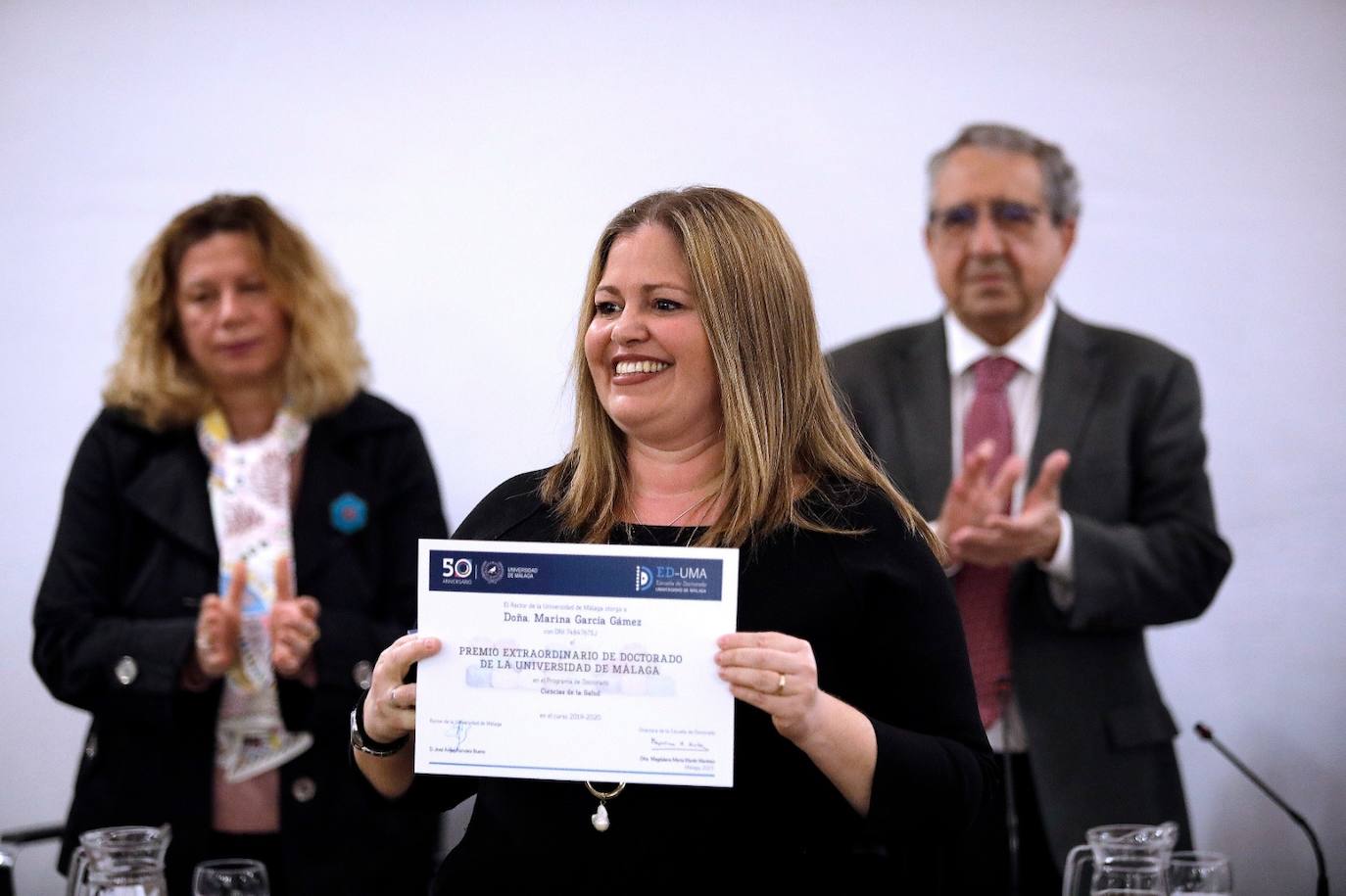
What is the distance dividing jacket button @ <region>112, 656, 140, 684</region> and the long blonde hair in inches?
52.4

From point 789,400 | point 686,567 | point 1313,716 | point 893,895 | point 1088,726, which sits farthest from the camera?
point 1313,716

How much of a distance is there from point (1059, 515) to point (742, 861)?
4.87ft

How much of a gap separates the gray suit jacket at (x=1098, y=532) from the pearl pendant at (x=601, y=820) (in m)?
1.43

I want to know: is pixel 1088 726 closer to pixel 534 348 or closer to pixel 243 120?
pixel 534 348

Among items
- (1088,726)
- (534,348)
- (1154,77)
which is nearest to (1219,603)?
(1088,726)

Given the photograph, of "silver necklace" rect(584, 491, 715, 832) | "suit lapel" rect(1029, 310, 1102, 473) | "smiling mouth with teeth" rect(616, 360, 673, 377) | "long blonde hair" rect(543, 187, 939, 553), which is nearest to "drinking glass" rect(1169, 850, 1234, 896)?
"long blonde hair" rect(543, 187, 939, 553)

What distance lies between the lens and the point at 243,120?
12.5 feet

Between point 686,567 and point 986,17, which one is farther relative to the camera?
point 986,17

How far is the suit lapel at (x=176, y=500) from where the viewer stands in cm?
289

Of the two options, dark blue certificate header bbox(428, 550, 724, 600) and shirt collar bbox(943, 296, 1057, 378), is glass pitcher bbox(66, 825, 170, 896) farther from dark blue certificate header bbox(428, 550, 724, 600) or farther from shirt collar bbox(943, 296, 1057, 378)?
shirt collar bbox(943, 296, 1057, 378)

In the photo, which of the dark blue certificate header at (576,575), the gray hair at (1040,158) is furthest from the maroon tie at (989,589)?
the dark blue certificate header at (576,575)

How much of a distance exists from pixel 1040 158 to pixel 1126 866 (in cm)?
202

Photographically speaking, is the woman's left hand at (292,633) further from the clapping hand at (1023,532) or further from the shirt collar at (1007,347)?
the shirt collar at (1007,347)

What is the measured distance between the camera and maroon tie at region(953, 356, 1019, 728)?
2.90m
